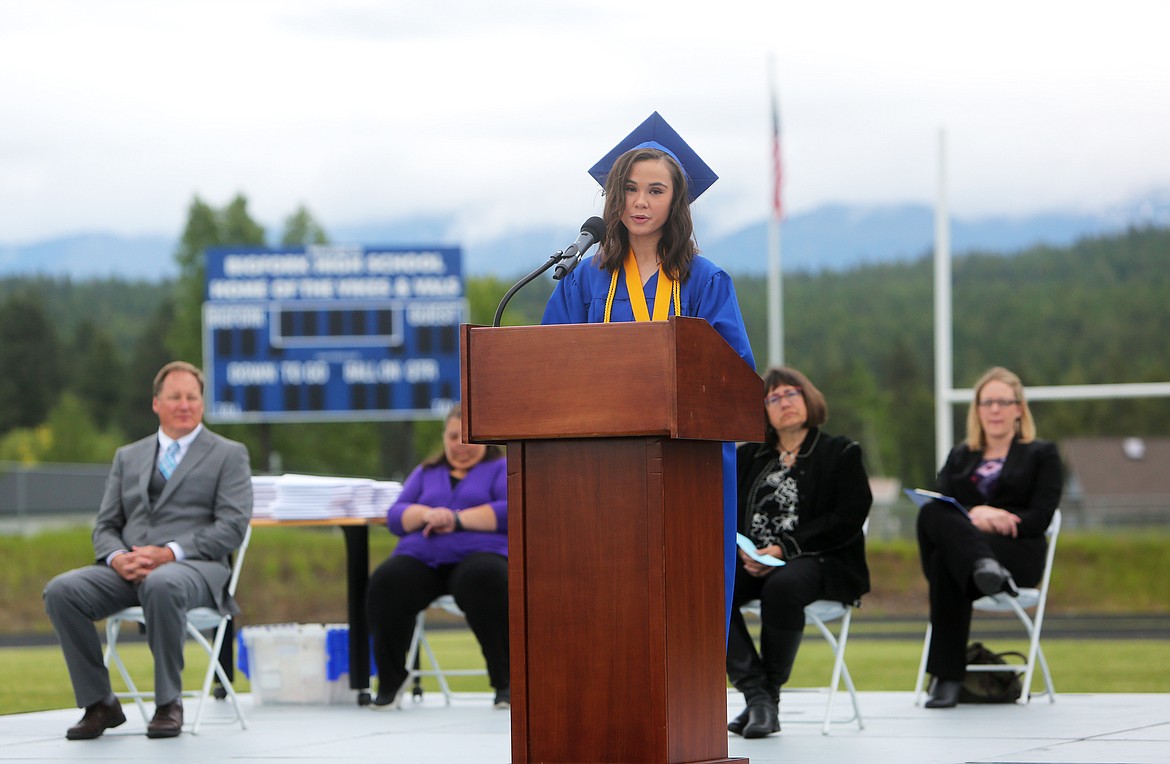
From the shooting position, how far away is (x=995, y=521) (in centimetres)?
745

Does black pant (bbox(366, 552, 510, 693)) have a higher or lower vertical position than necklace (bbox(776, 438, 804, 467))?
lower

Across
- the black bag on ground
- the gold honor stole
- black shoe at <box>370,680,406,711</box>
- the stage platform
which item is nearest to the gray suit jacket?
the stage platform

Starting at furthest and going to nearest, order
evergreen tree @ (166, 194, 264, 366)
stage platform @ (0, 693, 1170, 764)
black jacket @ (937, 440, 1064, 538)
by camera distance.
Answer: evergreen tree @ (166, 194, 264, 366) < black jacket @ (937, 440, 1064, 538) < stage platform @ (0, 693, 1170, 764)

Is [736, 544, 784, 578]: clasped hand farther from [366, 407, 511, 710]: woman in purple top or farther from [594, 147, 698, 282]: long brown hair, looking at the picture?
[594, 147, 698, 282]: long brown hair

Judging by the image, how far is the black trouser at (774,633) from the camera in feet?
21.1

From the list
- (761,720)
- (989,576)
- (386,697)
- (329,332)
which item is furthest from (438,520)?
(329,332)

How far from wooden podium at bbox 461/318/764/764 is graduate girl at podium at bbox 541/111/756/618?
58 centimetres

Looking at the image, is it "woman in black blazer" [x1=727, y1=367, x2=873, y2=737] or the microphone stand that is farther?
"woman in black blazer" [x1=727, y1=367, x2=873, y2=737]

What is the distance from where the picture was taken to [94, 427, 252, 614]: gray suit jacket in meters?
6.96

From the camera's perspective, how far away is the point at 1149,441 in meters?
42.9

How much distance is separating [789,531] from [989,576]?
91 centimetres

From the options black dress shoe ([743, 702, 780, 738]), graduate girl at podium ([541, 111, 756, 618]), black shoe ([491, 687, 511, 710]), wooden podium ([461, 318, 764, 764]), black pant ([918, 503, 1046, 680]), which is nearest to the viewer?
wooden podium ([461, 318, 764, 764])

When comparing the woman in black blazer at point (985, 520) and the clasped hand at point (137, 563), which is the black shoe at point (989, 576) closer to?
the woman in black blazer at point (985, 520)

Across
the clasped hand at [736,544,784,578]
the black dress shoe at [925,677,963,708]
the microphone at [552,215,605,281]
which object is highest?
the microphone at [552,215,605,281]
